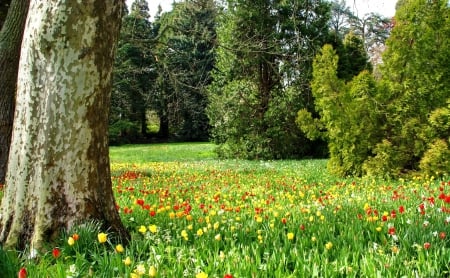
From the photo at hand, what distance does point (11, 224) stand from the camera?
2943 millimetres

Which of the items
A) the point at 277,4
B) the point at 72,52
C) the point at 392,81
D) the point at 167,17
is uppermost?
the point at 277,4

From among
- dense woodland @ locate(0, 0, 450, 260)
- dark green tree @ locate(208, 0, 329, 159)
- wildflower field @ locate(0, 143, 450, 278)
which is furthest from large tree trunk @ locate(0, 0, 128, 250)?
dark green tree @ locate(208, 0, 329, 159)

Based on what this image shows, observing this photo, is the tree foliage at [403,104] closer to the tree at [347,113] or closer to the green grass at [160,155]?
the tree at [347,113]

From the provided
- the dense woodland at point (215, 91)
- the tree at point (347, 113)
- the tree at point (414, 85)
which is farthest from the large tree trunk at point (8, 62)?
the tree at point (414, 85)

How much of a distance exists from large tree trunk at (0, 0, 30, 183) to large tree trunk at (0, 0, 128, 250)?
4680 millimetres

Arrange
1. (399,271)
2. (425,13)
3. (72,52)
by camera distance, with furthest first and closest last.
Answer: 1. (425,13)
2. (72,52)
3. (399,271)

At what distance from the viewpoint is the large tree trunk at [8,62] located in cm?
699

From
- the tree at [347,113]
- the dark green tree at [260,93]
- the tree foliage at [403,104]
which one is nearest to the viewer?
the tree foliage at [403,104]

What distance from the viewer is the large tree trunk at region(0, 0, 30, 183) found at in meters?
6.99

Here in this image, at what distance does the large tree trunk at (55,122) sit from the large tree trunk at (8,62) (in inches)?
184

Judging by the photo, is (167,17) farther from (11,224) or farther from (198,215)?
(11,224)

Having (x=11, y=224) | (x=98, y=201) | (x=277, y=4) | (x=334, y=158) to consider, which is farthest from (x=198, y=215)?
(x=277, y=4)

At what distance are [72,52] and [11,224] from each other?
4.31ft

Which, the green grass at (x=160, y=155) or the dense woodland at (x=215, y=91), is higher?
the dense woodland at (x=215, y=91)
